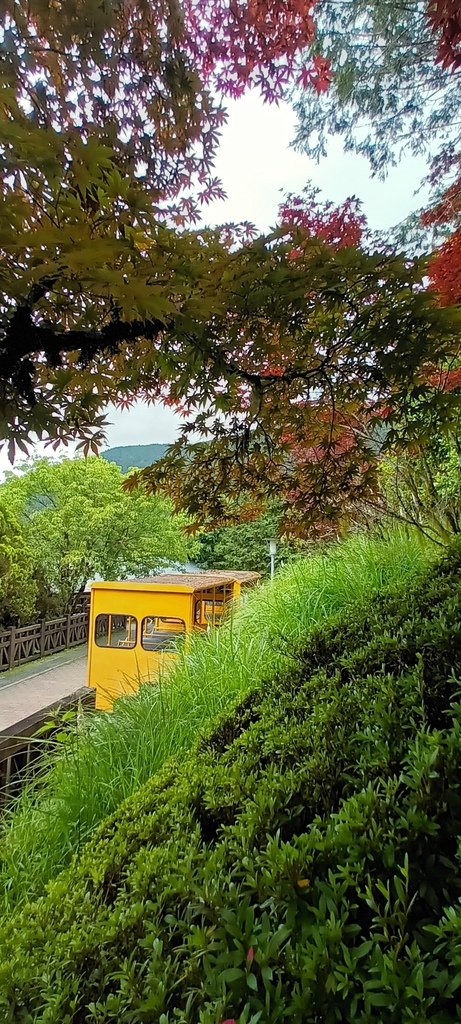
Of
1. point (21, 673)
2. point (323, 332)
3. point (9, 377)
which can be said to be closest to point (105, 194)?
point (9, 377)

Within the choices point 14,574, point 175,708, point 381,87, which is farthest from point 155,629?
point 381,87

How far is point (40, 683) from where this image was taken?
16.0ft

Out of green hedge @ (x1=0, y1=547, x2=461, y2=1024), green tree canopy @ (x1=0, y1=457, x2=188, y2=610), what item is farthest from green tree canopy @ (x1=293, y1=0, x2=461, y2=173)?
green tree canopy @ (x1=0, y1=457, x2=188, y2=610)

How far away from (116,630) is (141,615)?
1.01ft

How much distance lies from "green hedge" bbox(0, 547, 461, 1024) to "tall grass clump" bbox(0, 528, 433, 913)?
0.36 m

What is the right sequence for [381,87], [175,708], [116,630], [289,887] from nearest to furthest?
[289,887]
[175,708]
[381,87]
[116,630]

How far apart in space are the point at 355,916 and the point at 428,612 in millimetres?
563

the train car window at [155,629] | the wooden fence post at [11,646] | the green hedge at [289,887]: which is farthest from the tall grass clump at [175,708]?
the wooden fence post at [11,646]

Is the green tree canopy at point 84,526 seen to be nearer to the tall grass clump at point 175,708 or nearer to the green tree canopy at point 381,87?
the tall grass clump at point 175,708

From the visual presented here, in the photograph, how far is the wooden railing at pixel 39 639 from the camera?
16.8 ft

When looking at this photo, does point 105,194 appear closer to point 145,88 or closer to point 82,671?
point 145,88

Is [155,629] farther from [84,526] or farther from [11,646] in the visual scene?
[11,646]

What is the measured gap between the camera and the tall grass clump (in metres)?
1.07

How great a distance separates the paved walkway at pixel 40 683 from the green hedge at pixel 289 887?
A: 342 cm
